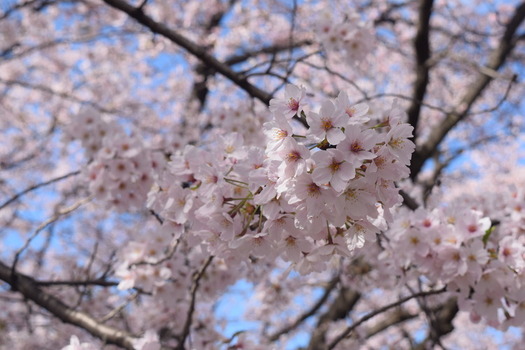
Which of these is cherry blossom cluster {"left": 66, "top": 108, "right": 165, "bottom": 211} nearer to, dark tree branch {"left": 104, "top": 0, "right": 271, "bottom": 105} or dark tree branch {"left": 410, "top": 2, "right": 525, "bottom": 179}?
dark tree branch {"left": 104, "top": 0, "right": 271, "bottom": 105}

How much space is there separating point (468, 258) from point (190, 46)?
1.99m

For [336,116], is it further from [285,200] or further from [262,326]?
[262,326]

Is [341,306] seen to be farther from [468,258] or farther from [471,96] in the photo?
[468,258]

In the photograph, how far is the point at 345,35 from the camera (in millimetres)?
3400

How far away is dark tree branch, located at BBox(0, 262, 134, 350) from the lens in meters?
2.42

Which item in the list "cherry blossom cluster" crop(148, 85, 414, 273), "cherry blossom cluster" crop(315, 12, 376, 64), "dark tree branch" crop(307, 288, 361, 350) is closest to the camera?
"cherry blossom cluster" crop(148, 85, 414, 273)

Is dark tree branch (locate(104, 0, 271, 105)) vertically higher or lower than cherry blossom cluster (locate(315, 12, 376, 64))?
lower

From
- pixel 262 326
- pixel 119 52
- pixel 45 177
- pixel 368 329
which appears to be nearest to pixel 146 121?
pixel 119 52

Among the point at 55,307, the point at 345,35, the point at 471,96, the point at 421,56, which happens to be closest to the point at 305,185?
the point at 55,307

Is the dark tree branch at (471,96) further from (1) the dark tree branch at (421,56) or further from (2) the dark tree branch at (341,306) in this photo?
(2) the dark tree branch at (341,306)

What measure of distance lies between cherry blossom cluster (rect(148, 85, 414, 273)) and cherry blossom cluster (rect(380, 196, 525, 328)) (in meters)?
0.69

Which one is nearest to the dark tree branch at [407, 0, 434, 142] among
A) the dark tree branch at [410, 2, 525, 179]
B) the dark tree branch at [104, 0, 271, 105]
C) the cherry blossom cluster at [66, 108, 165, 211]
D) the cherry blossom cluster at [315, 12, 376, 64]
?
the dark tree branch at [410, 2, 525, 179]

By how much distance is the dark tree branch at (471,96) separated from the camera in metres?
4.69

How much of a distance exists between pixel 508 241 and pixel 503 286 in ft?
0.67
